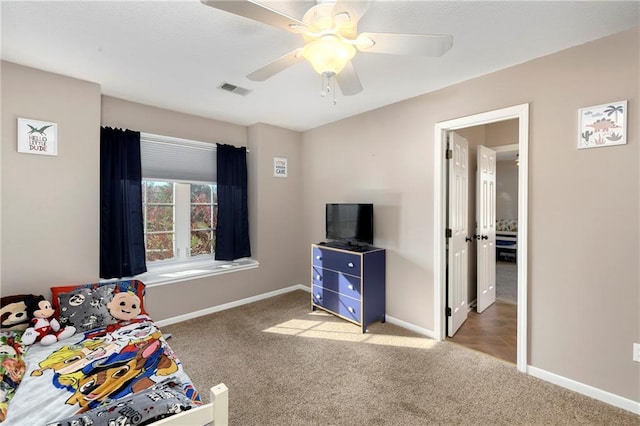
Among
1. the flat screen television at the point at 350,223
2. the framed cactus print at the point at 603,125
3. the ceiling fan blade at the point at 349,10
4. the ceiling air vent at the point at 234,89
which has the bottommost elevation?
the flat screen television at the point at 350,223

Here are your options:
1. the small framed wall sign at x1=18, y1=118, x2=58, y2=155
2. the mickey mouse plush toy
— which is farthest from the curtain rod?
the mickey mouse plush toy

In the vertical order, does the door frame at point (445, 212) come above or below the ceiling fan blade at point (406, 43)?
below

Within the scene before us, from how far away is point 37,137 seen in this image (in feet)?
7.96

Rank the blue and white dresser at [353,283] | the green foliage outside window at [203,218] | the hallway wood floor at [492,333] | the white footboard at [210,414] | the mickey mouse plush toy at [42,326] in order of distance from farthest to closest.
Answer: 1. the green foliage outside window at [203,218]
2. the blue and white dresser at [353,283]
3. the hallway wood floor at [492,333]
4. the mickey mouse plush toy at [42,326]
5. the white footboard at [210,414]

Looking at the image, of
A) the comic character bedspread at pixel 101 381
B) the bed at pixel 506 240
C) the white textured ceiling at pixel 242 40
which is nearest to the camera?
the comic character bedspread at pixel 101 381

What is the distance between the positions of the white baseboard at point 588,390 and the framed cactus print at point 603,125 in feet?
5.57

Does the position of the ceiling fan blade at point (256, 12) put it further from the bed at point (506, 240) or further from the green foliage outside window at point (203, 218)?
the bed at point (506, 240)

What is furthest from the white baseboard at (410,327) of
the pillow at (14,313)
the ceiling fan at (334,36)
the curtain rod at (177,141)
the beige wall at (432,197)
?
the pillow at (14,313)

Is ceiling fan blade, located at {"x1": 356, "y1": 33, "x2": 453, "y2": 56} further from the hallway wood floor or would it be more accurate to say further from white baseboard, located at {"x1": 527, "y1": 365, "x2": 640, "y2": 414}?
the hallway wood floor

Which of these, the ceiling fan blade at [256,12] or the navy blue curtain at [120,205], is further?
the navy blue curtain at [120,205]

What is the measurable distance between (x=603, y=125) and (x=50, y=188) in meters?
4.30

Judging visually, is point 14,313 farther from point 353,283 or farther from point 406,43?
point 406,43

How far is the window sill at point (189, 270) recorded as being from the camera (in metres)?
3.22

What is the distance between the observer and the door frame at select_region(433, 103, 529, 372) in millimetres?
2322
